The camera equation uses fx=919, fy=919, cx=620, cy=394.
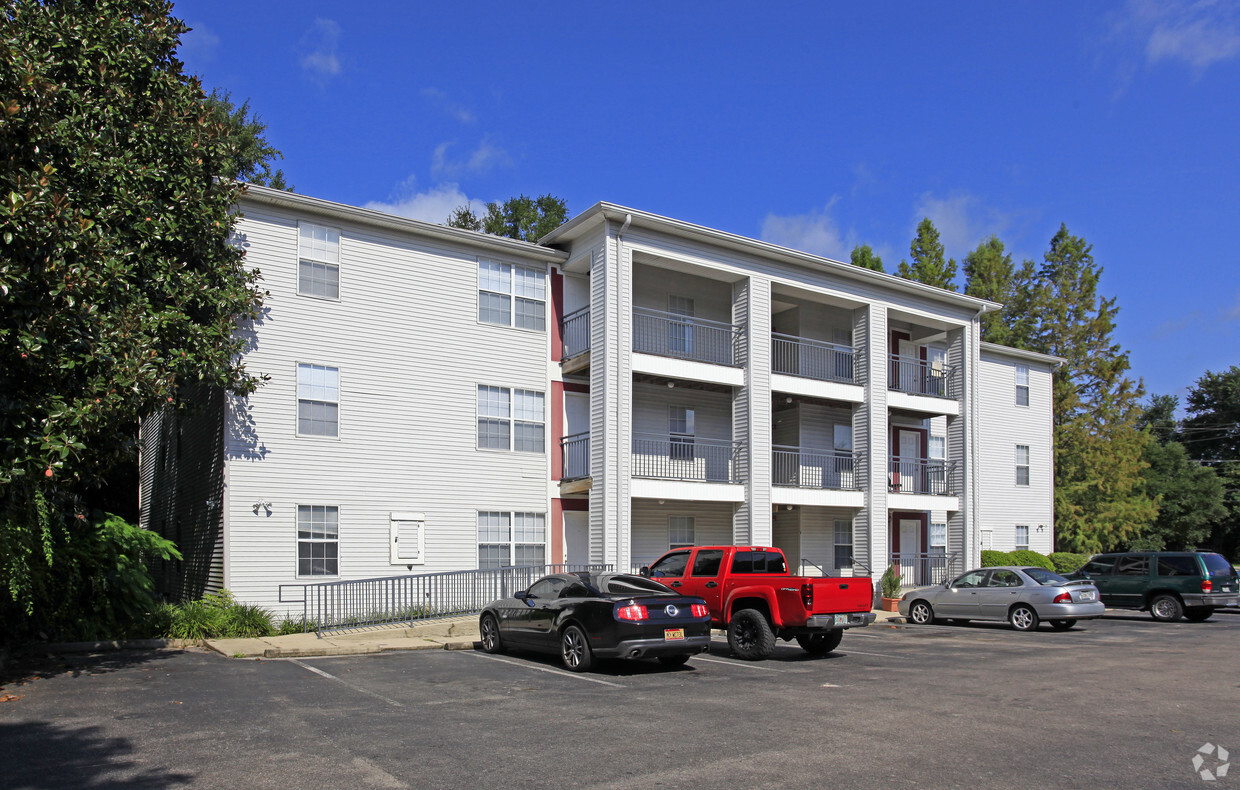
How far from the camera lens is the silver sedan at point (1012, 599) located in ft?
64.4

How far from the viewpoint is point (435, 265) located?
21359 mm

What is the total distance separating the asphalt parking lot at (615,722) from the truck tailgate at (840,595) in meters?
0.91

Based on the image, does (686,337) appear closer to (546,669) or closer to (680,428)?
(680,428)

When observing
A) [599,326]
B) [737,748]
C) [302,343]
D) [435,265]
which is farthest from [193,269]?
[737,748]

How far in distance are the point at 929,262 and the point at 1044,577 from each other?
2882 cm

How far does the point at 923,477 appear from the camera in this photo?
3116 centimetres

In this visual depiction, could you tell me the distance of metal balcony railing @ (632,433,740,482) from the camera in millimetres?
24156

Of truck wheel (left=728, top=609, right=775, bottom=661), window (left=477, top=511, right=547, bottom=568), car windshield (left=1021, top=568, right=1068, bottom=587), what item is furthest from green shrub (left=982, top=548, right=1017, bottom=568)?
truck wheel (left=728, top=609, right=775, bottom=661)

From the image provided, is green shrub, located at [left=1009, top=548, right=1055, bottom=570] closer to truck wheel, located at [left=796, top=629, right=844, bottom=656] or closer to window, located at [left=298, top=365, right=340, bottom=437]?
truck wheel, located at [left=796, top=629, right=844, bottom=656]

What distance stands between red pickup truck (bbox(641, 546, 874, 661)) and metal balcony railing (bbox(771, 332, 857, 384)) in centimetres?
1205

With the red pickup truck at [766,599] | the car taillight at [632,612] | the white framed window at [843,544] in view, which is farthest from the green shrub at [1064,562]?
the car taillight at [632,612]

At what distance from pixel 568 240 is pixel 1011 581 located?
13.2 m

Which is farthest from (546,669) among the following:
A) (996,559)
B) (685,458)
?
(996,559)

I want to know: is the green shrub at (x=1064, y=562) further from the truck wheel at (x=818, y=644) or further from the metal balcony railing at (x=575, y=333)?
the truck wheel at (x=818, y=644)
